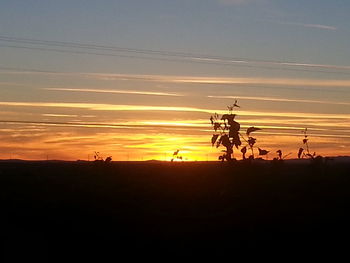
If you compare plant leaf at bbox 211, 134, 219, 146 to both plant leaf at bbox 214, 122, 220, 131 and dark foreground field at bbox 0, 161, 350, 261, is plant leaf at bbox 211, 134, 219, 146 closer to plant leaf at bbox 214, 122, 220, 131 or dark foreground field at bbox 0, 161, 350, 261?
plant leaf at bbox 214, 122, 220, 131

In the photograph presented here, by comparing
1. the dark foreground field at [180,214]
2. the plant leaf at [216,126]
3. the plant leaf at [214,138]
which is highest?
the plant leaf at [216,126]

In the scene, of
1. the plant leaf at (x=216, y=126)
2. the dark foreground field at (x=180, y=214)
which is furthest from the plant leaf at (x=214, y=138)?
the dark foreground field at (x=180, y=214)

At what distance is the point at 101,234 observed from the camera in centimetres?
2209

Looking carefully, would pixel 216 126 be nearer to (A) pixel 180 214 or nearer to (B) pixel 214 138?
(B) pixel 214 138

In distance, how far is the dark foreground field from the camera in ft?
69.6

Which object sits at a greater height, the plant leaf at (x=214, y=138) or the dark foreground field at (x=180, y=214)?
the plant leaf at (x=214, y=138)

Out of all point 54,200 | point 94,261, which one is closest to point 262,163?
point 54,200

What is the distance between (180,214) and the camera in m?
23.8

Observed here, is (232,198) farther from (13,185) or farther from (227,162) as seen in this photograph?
(13,185)

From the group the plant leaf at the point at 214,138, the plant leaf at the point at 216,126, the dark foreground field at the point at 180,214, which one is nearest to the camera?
the dark foreground field at the point at 180,214

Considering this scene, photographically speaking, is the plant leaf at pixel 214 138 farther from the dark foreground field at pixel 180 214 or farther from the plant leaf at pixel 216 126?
the dark foreground field at pixel 180 214

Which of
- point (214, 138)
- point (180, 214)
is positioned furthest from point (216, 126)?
point (180, 214)

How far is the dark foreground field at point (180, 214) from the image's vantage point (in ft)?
69.6

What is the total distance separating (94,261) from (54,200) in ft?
21.7
